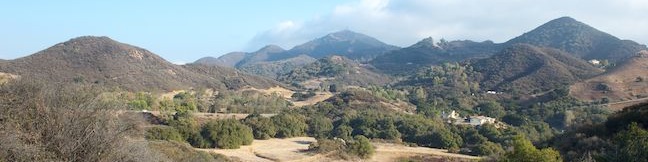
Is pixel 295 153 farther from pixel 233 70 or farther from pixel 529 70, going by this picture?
pixel 529 70

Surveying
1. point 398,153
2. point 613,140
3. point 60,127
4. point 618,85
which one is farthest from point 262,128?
point 618,85

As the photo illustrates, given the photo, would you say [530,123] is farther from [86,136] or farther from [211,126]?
[86,136]

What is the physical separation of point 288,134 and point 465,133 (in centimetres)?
1202

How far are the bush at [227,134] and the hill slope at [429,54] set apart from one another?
11019cm

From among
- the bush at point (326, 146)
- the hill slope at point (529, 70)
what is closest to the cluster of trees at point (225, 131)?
the bush at point (326, 146)

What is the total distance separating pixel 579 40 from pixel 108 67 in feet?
405

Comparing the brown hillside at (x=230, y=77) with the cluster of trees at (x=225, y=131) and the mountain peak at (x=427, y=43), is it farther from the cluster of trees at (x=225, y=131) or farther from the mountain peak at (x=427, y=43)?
the mountain peak at (x=427, y=43)

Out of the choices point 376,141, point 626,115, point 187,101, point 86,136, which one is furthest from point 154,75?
point 86,136

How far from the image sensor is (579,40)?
16125 centimetres

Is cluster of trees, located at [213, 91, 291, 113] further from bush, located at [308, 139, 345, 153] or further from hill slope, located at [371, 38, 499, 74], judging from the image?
hill slope, located at [371, 38, 499, 74]

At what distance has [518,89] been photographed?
274 ft

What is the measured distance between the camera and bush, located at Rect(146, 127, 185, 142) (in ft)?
111

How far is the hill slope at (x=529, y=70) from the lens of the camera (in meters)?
84.9

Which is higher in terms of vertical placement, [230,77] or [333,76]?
[333,76]
